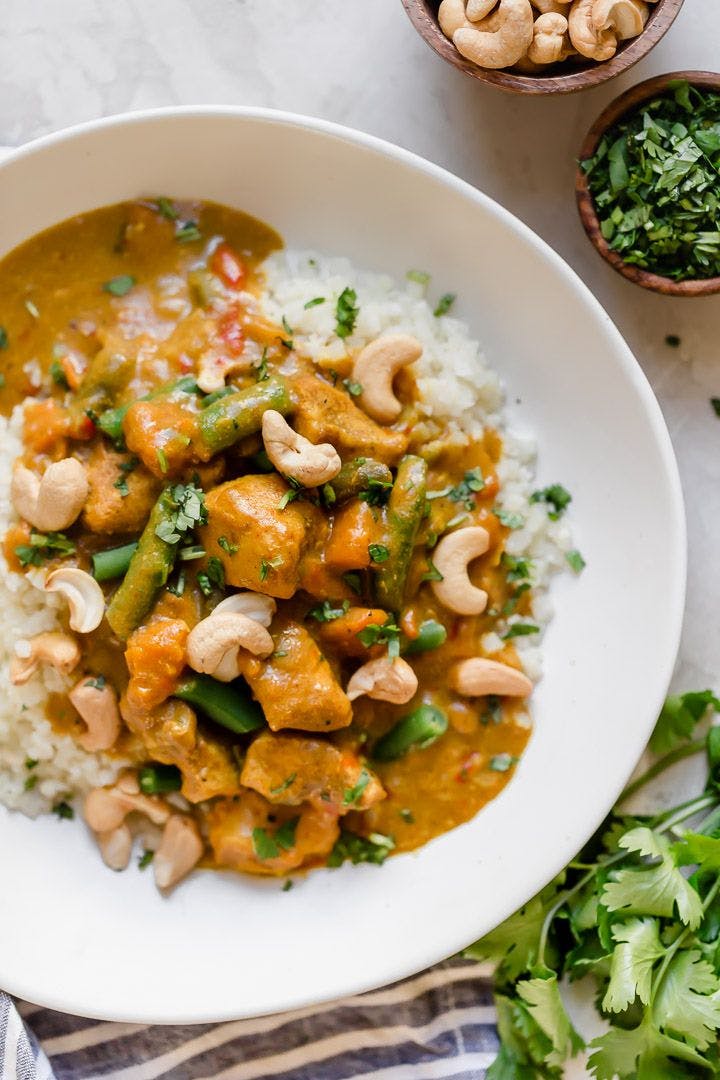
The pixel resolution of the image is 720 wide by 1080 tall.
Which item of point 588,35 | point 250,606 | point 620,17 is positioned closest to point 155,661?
point 250,606

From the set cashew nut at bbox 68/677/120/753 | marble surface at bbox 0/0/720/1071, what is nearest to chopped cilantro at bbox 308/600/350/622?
cashew nut at bbox 68/677/120/753

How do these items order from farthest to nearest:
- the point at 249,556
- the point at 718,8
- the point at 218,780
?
the point at 718,8 < the point at 218,780 < the point at 249,556

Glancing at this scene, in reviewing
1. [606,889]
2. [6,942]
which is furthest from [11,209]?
[606,889]

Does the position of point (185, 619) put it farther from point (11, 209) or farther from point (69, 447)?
point (11, 209)

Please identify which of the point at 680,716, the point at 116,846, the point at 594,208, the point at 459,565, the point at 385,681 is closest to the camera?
the point at 385,681

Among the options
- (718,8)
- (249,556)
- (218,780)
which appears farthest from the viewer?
(718,8)

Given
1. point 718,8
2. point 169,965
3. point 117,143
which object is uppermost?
point 718,8

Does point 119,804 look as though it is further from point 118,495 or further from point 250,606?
point 118,495
